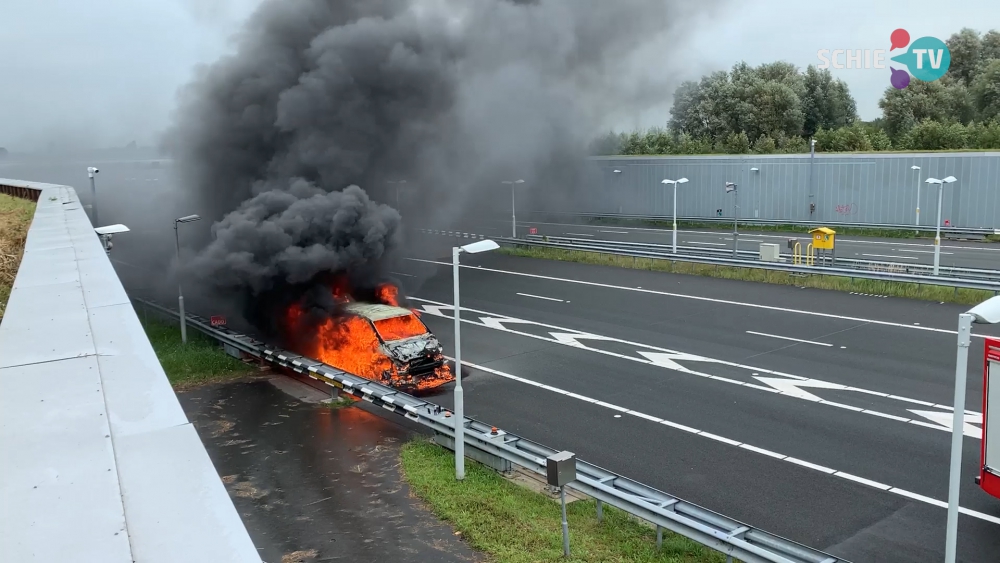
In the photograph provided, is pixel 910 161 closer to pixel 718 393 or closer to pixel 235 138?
pixel 718 393

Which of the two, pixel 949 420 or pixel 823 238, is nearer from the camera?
pixel 949 420

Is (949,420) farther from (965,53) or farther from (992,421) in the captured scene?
(965,53)

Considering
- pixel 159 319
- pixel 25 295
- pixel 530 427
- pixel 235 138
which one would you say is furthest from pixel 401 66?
pixel 25 295

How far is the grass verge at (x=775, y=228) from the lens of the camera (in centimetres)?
4238

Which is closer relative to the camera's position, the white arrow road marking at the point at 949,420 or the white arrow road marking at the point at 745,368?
the white arrow road marking at the point at 949,420

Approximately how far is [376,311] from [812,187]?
34.1 meters

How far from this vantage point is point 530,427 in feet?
53.8

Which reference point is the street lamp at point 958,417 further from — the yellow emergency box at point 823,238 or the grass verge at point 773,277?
the yellow emergency box at point 823,238

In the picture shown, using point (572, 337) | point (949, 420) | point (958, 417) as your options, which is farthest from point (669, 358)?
point (958, 417)

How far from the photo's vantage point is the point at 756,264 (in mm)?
31391

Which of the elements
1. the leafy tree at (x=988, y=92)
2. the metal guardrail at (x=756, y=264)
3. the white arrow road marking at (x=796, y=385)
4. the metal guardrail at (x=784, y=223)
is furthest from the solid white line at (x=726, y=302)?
the leafy tree at (x=988, y=92)

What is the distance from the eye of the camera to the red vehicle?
35.4ft

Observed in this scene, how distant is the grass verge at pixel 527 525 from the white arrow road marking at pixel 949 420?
7.58 meters

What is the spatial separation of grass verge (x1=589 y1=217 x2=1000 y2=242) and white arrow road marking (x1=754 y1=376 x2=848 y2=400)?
28128 millimetres
